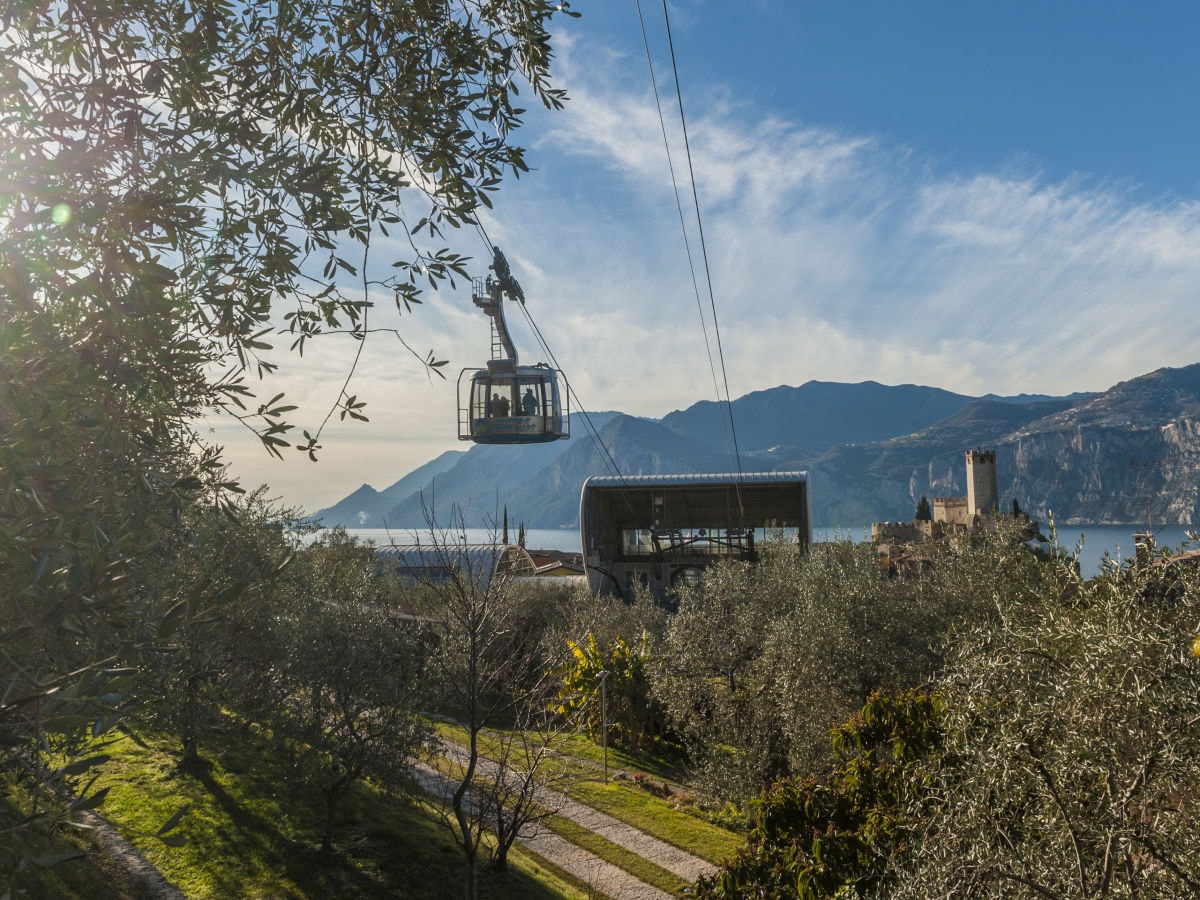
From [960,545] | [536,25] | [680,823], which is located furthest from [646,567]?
[536,25]

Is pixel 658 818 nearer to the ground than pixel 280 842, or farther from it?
nearer to the ground

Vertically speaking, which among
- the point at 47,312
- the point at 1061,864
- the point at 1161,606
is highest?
the point at 47,312

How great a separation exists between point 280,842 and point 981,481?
111 m

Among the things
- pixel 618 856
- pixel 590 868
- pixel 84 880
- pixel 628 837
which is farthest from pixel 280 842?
pixel 628 837

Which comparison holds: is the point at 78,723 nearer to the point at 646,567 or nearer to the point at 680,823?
the point at 680,823

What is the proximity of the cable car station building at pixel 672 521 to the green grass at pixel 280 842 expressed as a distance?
26.4 m

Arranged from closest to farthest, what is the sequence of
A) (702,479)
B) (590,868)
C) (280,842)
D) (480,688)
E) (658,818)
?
(480,688) < (280,842) < (590,868) < (658,818) < (702,479)

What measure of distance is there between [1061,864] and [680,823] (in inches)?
A: 609

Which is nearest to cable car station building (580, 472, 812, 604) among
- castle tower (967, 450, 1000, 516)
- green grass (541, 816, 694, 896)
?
green grass (541, 816, 694, 896)

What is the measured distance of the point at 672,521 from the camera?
4856cm

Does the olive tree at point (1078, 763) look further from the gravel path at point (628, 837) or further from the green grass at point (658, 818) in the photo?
the green grass at point (658, 818)

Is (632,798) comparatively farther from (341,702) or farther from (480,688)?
(341,702)

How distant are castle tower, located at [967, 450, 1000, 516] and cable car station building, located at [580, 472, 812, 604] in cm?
7305

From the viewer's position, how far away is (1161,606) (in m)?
6.06
